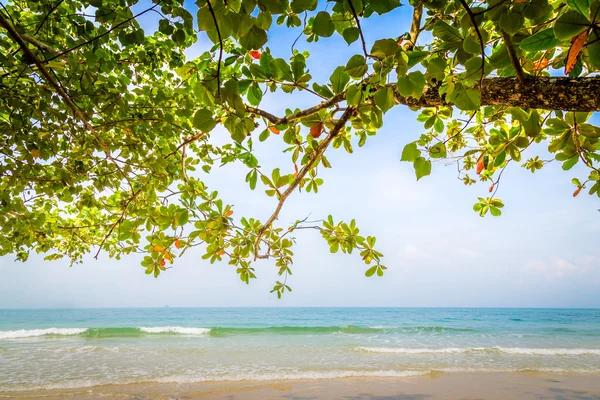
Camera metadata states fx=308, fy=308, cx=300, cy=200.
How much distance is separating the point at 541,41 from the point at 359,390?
5.59 meters

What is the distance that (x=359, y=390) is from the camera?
506 cm

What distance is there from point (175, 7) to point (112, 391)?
5783mm

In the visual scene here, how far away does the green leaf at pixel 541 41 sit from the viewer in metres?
0.72

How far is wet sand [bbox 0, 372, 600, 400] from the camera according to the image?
4.74m

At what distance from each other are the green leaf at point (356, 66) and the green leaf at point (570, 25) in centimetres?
40

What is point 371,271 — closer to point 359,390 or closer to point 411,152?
point 411,152

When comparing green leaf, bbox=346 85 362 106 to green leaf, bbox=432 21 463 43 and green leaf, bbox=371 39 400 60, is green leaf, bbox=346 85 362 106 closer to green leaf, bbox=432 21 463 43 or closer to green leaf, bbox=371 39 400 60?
green leaf, bbox=371 39 400 60

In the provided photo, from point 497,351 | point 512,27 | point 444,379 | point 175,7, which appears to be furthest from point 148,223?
point 497,351

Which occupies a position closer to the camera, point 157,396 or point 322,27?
point 322,27

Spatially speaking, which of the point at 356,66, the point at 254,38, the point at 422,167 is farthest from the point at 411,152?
the point at 254,38

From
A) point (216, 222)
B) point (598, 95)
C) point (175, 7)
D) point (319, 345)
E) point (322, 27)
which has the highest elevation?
point (175, 7)

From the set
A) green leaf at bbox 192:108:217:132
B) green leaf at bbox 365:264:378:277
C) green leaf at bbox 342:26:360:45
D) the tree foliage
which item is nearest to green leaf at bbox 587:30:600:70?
the tree foliage

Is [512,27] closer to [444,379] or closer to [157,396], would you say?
[157,396]

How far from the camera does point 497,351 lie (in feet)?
28.9
